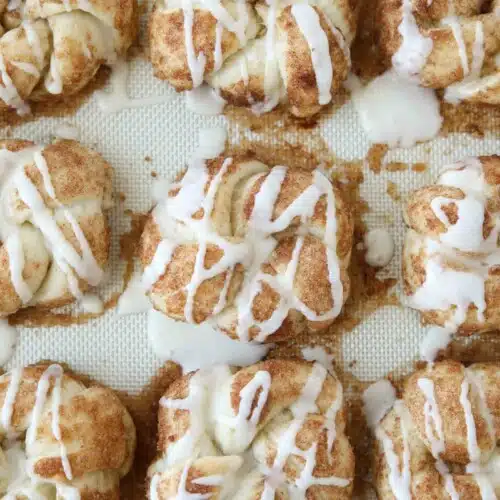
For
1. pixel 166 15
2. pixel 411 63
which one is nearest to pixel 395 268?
pixel 411 63

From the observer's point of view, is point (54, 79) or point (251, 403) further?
point (54, 79)

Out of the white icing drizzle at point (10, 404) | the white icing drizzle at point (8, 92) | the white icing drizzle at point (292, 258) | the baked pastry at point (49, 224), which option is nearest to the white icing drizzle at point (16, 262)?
the baked pastry at point (49, 224)

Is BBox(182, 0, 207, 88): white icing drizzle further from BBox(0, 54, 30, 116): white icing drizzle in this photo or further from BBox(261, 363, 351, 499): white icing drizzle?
BBox(261, 363, 351, 499): white icing drizzle

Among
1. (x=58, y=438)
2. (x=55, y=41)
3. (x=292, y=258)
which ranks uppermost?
(x=55, y=41)

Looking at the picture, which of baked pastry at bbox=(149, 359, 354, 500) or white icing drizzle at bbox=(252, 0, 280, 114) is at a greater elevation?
white icing drizzle at bbox=(252, 0, 280, 114)

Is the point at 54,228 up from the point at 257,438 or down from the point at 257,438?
up

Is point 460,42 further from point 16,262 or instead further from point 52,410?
point 52,410

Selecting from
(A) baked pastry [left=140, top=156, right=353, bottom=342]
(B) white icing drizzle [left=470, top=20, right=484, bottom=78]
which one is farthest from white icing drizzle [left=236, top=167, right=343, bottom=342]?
(B) white icing drizzle [left=470, top=20, right=484, bottom=78]

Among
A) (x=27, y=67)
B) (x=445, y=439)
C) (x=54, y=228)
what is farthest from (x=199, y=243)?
(x=445, y=439)
